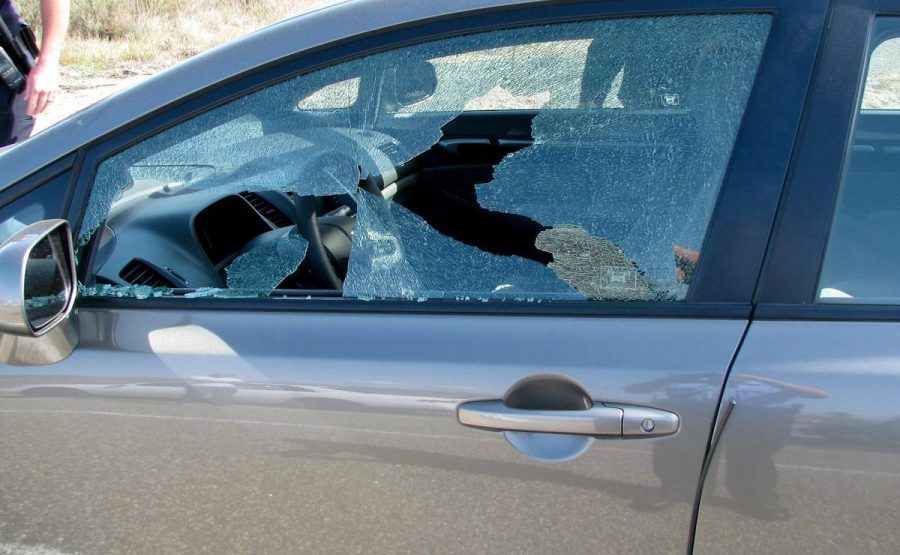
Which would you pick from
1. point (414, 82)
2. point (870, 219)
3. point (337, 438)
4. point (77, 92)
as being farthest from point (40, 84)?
point (77, 92)

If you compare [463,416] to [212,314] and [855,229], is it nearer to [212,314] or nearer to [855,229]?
[212,314]

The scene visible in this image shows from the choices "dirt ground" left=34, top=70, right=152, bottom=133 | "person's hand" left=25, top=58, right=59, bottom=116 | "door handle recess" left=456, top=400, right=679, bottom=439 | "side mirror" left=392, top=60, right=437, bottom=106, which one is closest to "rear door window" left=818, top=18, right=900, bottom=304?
"door handle recess" left=456, top=400, right=679, bottom=439

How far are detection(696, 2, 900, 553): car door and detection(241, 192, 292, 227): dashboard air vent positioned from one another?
1369 mm

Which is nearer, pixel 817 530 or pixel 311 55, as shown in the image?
pixel 817 530

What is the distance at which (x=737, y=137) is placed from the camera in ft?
4.61

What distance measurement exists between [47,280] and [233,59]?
21.6 inches

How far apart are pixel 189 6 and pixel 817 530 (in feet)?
54.8

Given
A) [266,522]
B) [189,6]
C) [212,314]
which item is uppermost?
[189,6]

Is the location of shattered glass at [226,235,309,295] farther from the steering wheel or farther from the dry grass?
the dry grass

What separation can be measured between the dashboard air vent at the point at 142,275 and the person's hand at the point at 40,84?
1460mm

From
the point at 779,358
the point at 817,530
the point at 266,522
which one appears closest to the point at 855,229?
the point at 779,358

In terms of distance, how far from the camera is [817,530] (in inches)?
50.4

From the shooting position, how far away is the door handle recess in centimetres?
131

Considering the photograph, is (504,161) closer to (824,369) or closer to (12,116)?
(824,369)
